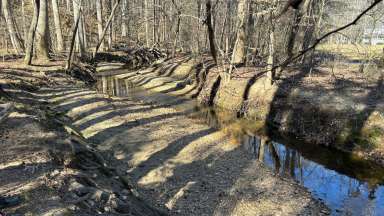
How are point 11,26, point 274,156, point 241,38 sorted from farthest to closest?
point 241,38 → point 11,26 → point 274,156

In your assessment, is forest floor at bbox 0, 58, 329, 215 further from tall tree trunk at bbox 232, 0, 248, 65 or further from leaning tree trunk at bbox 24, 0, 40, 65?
tall tree trunk at bbox 232, 0, 248, 65

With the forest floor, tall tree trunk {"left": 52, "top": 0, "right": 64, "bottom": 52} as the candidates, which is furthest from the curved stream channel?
tall tree trunk {"left": 52, "top": 0, "right": 64, "bottom": 52}

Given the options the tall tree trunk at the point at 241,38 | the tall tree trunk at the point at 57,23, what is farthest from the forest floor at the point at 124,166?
the tall tree trunk at the point at 57,23

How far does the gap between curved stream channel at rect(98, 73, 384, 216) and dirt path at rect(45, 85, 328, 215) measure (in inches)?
31.0

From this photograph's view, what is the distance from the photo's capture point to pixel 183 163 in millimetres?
11758

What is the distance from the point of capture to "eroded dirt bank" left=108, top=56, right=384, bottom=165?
1402 centimetres

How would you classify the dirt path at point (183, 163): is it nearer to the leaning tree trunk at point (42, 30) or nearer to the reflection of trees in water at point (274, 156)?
the reflection of trees in water at point (274, 156)

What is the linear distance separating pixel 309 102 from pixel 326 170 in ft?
16.8

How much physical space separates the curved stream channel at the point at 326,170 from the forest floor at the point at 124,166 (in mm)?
769

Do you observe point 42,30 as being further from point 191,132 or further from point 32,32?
point 191,132

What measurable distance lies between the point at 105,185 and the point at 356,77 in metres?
20.0

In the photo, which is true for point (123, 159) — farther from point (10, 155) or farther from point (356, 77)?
point (356, 77)

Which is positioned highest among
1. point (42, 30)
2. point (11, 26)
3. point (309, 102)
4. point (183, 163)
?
point (11, 26)

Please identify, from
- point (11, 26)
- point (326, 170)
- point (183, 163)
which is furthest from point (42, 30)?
point (326, 170)
